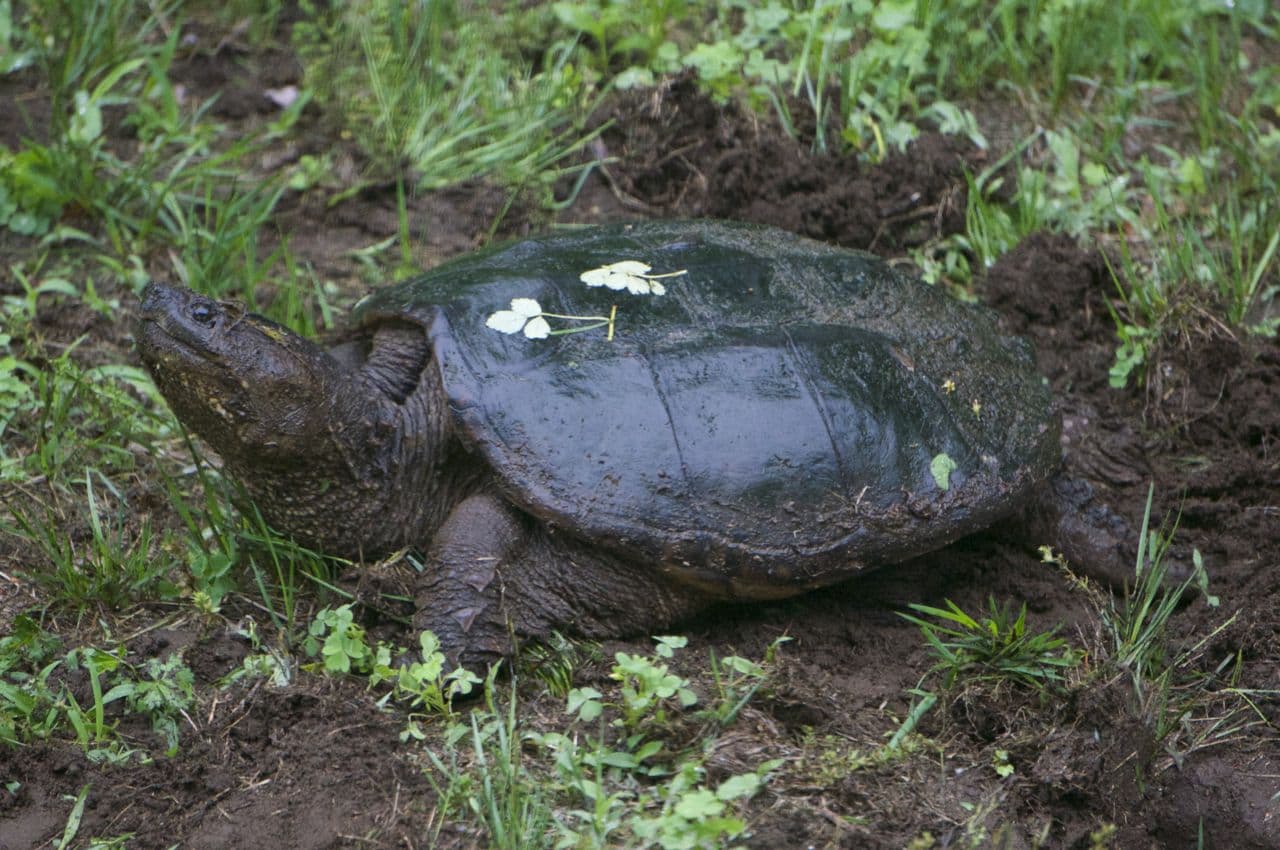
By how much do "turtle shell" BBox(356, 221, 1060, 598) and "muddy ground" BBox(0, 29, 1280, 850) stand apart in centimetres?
30

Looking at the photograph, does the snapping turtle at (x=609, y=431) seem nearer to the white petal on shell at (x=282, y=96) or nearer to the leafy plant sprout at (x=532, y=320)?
the leafy plant sprout at (x=532, y=320)

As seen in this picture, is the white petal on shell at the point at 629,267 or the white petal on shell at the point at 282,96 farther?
the white petal on shell at the point at 282,96

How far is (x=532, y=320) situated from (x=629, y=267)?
33 cm

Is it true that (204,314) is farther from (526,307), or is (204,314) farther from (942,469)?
(942,469)

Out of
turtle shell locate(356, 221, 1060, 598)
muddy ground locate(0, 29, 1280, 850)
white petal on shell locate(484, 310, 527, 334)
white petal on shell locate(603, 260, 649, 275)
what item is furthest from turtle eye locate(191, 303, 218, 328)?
white petal on shell locate(603, 260, 649, 275)

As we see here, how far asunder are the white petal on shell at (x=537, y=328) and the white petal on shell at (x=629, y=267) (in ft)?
0.91

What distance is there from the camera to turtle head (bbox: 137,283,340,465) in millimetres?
2885

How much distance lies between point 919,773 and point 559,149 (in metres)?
2.88

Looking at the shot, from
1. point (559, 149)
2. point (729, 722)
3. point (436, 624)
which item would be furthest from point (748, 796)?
point (559, 149)

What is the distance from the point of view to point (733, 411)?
3.04 meters

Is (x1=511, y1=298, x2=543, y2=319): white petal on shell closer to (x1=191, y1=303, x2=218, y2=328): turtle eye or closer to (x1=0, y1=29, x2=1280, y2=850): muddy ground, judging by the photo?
(x1=191, y1=303, x2=218, y2=328): turtle eye

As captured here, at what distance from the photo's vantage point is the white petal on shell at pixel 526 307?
3119mm

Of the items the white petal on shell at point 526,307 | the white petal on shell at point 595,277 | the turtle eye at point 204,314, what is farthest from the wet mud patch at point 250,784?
the white petal on shell at point 595,277

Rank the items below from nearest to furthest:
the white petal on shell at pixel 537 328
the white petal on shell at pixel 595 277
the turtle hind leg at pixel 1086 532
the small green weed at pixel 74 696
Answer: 1. the small green weed at pixel 74 696
2. the white petal on shell at pixel 537 328
3. the white petal on shell at pixel 595 277
4. the turtle hind leg at pixel 1086 532
